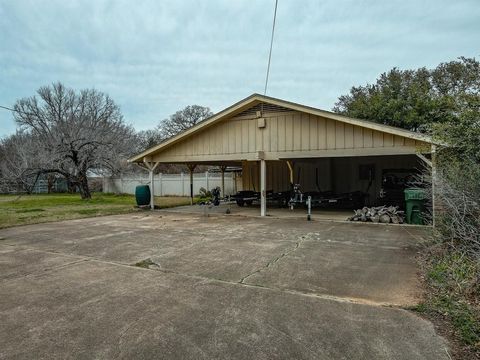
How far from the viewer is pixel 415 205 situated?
31.0 feet

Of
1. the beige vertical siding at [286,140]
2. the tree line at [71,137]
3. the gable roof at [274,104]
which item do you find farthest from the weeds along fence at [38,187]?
the beige vertical siding at [286,140]

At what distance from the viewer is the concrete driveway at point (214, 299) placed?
273 cm

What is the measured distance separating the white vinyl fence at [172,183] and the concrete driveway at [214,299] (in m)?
14.1

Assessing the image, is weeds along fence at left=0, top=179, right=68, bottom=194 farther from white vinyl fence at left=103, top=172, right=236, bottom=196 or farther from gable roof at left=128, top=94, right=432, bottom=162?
gable roof at left=128, top=94, right=432, bottom=162

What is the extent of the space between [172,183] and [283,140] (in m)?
13.7

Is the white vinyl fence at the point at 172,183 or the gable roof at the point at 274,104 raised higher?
the gable roof at the point at 274,104

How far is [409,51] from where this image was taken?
54.9ft

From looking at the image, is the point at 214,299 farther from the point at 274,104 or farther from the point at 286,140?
the point at 274,104

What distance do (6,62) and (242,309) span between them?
55.6ft

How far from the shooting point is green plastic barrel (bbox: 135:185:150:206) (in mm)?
14820

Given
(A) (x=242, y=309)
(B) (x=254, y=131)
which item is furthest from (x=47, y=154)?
(A) (x=242, y=309)

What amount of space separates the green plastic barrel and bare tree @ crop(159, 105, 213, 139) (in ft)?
83.1

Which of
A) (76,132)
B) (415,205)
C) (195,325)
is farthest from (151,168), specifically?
(195,325)

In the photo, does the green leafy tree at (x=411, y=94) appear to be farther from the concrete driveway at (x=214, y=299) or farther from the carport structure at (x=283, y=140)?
the concrete driveway at (x=214, y=299)
